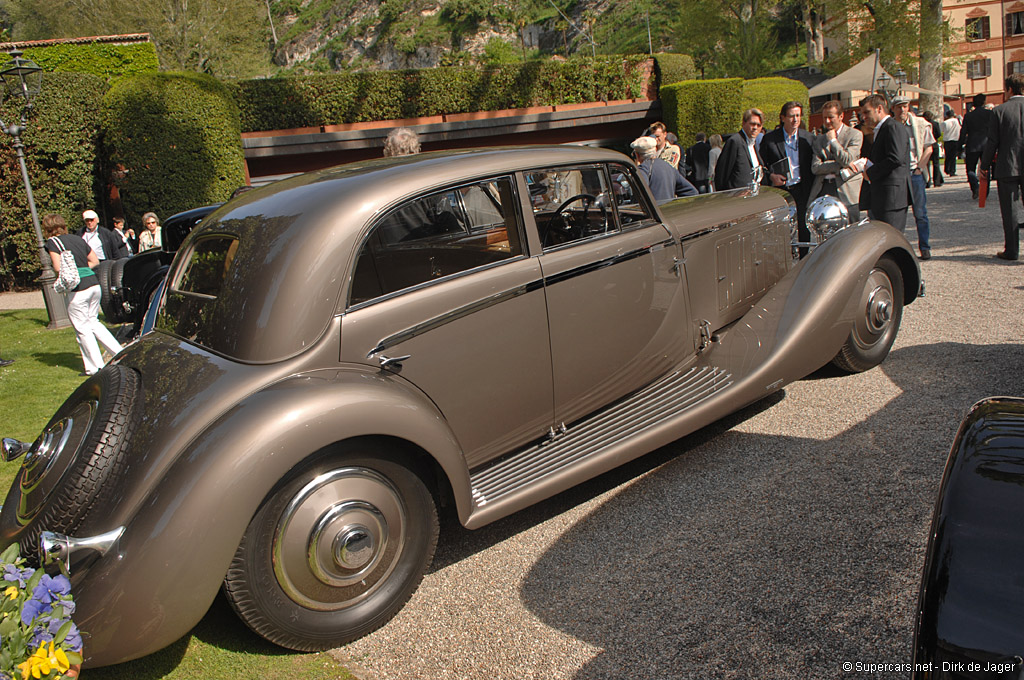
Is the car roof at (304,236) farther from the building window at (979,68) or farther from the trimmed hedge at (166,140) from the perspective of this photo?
the building window at (979,68)

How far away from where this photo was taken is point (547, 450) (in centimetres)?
336

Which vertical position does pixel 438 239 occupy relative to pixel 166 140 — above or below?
below

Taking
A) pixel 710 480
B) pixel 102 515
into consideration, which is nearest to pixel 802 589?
pixel 710 480

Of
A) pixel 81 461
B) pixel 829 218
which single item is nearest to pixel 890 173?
pixel 829 218

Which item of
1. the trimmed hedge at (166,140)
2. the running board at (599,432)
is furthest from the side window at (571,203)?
the trimmed hedge at (166,140)

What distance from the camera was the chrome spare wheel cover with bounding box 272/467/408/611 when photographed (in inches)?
101

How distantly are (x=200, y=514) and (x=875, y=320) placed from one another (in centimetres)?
413

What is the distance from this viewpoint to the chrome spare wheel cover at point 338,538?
2.56m

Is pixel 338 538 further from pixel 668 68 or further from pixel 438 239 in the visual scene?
pixel 668 68

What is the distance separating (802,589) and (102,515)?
2.46m

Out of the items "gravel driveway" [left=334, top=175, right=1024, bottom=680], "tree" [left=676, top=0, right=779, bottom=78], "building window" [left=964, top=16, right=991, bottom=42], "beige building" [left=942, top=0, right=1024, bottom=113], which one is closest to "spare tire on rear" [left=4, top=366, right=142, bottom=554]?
"gravel driveway" [left=334, top=175, right=1024, bottom=680]

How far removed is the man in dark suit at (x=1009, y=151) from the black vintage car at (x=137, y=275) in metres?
8.10

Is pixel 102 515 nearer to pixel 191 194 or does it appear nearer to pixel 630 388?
pixel 630 388

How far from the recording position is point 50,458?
2705 mm
